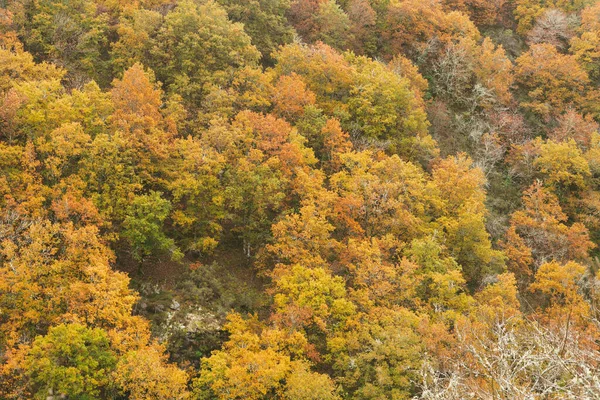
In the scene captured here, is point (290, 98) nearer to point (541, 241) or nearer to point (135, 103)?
point (135, 103)

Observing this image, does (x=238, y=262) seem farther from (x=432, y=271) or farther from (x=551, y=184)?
(x=551, y=184)

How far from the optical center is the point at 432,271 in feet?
134

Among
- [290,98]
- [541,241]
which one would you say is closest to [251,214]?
[290,98]

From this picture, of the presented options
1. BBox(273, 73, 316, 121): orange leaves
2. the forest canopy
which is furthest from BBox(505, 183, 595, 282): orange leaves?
BBox(273, 73, 316, 121): orange leaves

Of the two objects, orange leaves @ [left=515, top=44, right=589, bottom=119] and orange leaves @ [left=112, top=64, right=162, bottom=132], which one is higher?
orange leaves @ [left=515, top=44, right=589, bottom=119]

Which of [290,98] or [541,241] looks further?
[541,241]

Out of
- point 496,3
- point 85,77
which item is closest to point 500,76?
point 496,3

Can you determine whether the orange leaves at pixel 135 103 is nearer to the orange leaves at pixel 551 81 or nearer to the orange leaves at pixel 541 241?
the orange leaves at pixel 541 241

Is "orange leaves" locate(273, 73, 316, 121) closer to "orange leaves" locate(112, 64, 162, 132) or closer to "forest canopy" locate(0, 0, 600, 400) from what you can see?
"forest canopy" locate(0, 0, 600, 400)

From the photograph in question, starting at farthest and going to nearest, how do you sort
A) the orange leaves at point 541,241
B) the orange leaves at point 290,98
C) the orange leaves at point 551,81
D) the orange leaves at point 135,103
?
the orange leaves at point 551,81 → the orange leaves at point 541,241 → the orange leaves at point 290,98 → the orange leaves at point 135,103

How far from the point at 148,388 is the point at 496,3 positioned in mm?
83708

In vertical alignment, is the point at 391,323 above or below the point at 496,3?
below

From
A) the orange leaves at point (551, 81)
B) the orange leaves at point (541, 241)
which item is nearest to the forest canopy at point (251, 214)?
the orange leaves at point (541, 241)

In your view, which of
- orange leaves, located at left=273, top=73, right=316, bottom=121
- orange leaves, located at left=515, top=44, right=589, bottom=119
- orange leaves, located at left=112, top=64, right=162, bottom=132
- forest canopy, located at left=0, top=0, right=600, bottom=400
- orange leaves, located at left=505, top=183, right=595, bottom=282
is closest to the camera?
forest canopy, located at left=0, top=0, right=600, bottom=400
